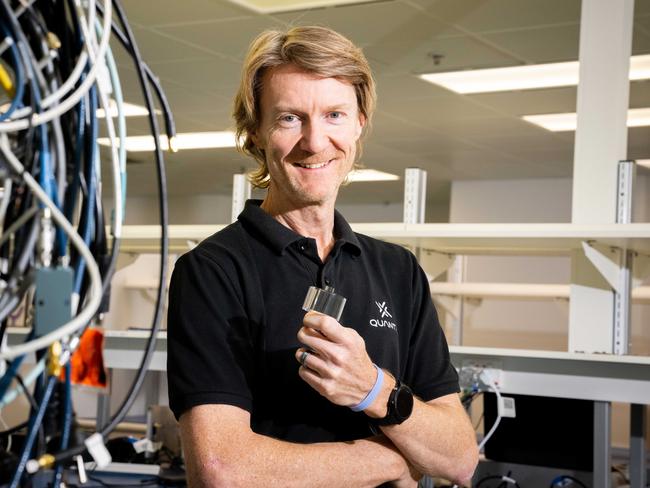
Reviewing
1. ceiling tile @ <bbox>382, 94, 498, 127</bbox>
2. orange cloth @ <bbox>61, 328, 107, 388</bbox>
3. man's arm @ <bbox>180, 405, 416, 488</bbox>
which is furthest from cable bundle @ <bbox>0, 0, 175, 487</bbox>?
ceiling tile @ <bbox>382, 94, 498, 127</bbox>

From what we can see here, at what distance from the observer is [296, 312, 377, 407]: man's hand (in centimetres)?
102

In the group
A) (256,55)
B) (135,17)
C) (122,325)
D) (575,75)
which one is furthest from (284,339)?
(122,325)

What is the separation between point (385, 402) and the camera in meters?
1.12

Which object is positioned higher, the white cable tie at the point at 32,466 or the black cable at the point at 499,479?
the white cable tie at the point at 32,466

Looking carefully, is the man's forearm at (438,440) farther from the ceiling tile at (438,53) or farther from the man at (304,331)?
the ceiling tile at (438,53)

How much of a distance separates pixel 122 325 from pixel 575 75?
20.9 ft

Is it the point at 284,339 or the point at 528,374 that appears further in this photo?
the point at 528,374

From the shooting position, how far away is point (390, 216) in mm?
11875

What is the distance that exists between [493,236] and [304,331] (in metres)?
1.95

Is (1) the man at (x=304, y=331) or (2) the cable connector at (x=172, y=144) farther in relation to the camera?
(1) the man at (x=304, y=331)

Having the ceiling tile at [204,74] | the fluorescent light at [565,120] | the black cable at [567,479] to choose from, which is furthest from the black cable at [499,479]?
the fluorescent light at [565,120]

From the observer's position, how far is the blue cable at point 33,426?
23.6 inches

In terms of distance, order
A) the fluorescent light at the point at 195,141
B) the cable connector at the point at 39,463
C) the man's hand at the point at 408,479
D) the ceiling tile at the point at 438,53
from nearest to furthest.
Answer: the cable connector at the point at 39,463 < the man's hand at the point at 408,479 < the ceiling tile at the point at 438,53 < the fluorescent light at the point at 195,141

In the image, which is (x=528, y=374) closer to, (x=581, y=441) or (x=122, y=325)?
(x=581, y=441)
